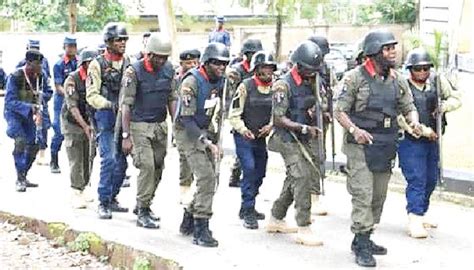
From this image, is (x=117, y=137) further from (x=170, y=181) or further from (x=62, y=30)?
(x=62, y=30)

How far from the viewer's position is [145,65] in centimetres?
911

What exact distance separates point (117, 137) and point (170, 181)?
3.52m

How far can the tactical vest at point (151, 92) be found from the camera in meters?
9.09

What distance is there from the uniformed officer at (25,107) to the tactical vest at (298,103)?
4.01 m

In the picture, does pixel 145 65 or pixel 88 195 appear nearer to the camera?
pixel 145 65

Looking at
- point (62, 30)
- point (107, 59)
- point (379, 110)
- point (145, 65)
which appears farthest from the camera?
point (62, 30)

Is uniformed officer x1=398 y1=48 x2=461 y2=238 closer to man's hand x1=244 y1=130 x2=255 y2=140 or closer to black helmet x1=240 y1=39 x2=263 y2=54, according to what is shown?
man's hand x1=244 y1=130 x2=255 y2=140

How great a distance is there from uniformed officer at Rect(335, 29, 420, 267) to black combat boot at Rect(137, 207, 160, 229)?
89.5 inches

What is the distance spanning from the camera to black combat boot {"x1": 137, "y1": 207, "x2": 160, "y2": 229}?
9.47 m

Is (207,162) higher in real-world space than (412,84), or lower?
lower

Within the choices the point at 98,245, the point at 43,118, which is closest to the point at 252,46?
the point at 98,245

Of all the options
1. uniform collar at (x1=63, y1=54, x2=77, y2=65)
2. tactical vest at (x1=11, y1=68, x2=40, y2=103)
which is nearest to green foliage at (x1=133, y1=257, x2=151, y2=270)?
tactical vest at (x1=11, y1=68, x2=40, y2=103)

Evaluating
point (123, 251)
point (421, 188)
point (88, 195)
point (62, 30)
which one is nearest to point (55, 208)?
point (88, 195)

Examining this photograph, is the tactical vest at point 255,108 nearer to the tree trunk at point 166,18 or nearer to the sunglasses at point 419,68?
the sunglasses at point 419,68
